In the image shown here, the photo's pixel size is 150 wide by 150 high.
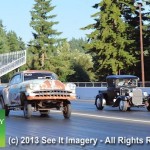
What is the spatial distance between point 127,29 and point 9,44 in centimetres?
7326

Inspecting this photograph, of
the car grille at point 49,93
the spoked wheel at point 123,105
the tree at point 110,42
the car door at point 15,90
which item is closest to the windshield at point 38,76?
the car door at point 15,90

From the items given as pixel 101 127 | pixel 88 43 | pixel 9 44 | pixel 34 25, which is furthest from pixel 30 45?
pixel 101 127

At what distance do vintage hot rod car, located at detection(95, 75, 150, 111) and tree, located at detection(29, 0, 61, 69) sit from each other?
Answer: 63894mm

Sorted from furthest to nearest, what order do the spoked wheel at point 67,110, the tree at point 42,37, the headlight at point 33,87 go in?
the tree at point 42,37, the spoked wheel at point 67,110, the headlight at point 33,87

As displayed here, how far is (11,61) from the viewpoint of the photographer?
267ft

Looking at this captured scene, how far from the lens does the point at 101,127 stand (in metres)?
15.3

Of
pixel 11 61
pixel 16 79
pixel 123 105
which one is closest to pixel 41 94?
pixel 16 79

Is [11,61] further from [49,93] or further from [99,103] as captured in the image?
[49,93]

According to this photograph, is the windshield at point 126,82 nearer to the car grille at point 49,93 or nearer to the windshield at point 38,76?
the windshield at point 38,76

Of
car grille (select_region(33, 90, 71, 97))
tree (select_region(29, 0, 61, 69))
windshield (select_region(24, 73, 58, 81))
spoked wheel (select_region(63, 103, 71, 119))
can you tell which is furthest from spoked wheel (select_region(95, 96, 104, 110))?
tree (select_region(29, 0, 61, 69))

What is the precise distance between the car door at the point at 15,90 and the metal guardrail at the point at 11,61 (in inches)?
2184

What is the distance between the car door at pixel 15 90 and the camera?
20095 mm

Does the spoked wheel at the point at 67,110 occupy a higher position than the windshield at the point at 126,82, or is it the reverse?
the windshield at the point at 126,82

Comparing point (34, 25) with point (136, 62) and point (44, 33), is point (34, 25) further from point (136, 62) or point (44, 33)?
point (136, 62)
